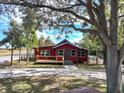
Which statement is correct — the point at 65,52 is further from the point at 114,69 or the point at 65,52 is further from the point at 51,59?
the point at 114,69

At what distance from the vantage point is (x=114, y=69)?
12844 mm

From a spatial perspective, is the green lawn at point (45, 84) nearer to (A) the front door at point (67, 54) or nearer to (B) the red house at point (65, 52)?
(B) the red house at point (65, 52)

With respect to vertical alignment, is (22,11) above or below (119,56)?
above

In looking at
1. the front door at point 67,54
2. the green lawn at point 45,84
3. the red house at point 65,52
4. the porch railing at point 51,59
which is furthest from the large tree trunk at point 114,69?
the front door at point 67,54

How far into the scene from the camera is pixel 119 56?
12.9 m

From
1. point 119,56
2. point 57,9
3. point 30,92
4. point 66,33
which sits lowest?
point 30,92

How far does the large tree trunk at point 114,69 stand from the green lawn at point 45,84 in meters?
4.89

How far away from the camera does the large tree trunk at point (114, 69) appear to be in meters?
12.8

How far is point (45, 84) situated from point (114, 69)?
770cm

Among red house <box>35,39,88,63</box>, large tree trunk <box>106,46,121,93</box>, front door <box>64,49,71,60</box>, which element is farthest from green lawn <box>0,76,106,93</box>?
front door <box>64,49,71,60</box>

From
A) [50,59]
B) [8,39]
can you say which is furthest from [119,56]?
[50,59]

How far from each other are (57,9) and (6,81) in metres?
8.99

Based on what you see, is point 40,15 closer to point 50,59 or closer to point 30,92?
point 30,92

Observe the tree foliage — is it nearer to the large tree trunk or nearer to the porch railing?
the large tree trunk
